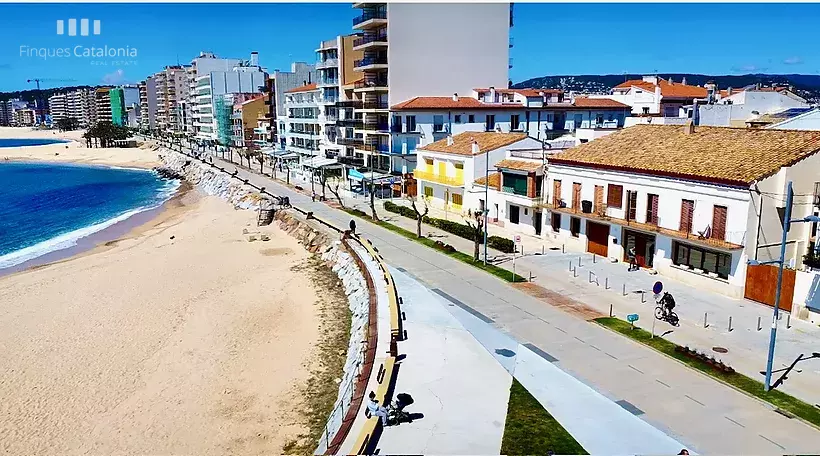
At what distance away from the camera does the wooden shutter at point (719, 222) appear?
28.4 metres

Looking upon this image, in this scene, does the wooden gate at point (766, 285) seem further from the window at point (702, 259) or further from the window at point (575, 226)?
the window at point (575, 226)

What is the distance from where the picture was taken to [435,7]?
64938 millimetres

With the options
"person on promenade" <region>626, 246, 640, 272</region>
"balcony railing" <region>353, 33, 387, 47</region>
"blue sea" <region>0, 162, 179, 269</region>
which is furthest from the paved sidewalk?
"balcony railing" <region>353, 33, 387, 47</region>

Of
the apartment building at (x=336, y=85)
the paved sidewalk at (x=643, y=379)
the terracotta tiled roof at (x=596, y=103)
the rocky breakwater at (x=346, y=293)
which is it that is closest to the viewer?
the paved sidewalk at (x=643, y=379)

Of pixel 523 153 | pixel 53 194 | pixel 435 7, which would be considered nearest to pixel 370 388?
pixel 523 153

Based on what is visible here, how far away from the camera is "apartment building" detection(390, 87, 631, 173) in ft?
195

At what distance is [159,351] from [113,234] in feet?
109

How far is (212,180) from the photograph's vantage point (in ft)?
277

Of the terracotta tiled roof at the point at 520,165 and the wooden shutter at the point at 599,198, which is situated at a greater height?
the terracotta tiled roof at the point at 520,165

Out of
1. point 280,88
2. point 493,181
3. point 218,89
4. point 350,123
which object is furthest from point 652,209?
point 218,89

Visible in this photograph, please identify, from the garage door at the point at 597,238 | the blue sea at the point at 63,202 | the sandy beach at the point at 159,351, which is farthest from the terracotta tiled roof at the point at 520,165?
the blue sea at the point at 63,202

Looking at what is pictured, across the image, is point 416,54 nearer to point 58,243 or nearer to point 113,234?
point 113,234

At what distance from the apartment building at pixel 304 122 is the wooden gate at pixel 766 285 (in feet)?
202

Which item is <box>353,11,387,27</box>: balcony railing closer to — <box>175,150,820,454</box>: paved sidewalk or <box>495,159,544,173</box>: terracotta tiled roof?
<box>495,159,544,173</box>: terracotta tiled roof
